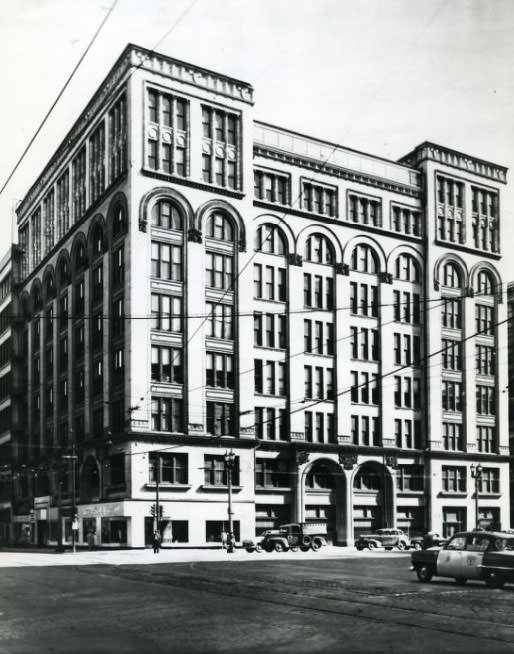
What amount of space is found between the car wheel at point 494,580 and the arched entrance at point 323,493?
45728mm

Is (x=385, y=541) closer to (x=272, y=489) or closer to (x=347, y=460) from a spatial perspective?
(x=272, y=489)

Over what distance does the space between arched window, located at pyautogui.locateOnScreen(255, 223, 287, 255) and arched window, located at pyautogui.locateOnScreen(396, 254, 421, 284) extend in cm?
1236

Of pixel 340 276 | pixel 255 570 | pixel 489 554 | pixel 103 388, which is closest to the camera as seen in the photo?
pixel 489 554

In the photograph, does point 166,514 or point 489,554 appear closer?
point 489,554

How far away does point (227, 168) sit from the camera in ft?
218

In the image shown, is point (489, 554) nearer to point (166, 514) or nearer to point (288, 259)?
point (166, 514)

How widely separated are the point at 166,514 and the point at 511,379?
41066 mm

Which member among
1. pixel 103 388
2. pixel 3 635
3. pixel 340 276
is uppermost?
pixel 340 276

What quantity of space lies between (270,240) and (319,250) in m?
5.04

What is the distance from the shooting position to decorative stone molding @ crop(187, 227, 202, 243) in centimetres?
6419

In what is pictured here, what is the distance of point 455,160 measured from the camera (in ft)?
262

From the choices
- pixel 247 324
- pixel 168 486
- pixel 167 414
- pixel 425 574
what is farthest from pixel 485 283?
pixel 425 574

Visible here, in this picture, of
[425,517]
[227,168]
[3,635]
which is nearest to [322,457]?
[425,517]

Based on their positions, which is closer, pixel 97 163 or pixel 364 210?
pixel 97 163
